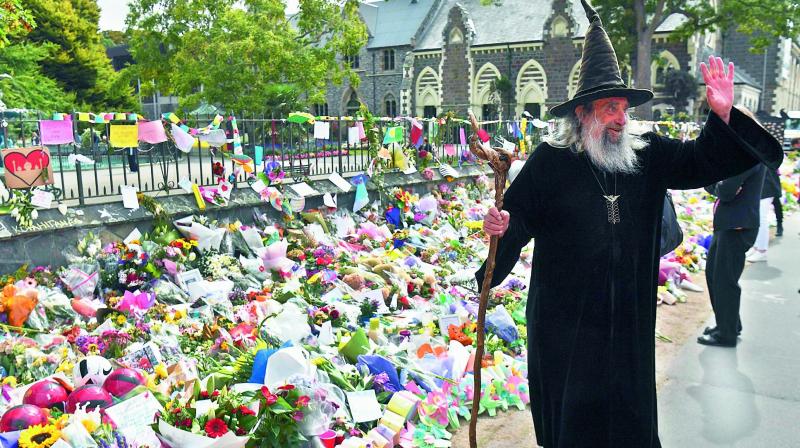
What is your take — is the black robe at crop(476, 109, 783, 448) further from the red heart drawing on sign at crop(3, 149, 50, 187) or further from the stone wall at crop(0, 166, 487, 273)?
the red heart drawing on sign at crop(3, 149, 50, 187)

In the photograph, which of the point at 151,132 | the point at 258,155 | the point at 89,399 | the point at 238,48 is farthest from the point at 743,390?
the point at 238,48

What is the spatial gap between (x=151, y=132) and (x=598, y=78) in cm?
522

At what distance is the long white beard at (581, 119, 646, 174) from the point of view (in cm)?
294

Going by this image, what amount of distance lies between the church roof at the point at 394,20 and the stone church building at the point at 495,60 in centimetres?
8

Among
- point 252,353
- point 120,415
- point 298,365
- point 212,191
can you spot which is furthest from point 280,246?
point 120,415

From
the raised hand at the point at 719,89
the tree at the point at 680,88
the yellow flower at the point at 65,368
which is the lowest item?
the yellow flower at the point at 65,368

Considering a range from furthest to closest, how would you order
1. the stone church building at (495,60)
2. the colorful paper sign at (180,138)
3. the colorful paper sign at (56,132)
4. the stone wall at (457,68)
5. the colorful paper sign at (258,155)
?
the stone wall at (457,68)
the stone church building at (495,60)
the colorful paper sign at (258,155)
the colorful paper sign at (180,138)
the colorful paper sign at (56,132)

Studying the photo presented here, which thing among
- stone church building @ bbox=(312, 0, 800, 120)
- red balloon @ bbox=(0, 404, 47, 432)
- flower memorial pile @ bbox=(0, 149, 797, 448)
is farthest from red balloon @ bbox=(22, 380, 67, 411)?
stone church building @ bbox=(312, 0, 800, 120)

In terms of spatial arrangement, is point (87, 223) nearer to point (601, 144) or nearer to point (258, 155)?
point (258, 155)

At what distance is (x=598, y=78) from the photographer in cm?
305

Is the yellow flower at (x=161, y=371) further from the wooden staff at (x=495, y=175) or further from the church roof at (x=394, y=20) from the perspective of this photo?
the church roof at (x=394, y=20)

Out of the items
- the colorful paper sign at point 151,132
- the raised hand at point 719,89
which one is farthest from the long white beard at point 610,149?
the colorful paper sign at point 151,132

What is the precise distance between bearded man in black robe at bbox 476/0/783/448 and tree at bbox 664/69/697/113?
33.1 m

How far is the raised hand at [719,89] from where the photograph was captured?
2842mm
